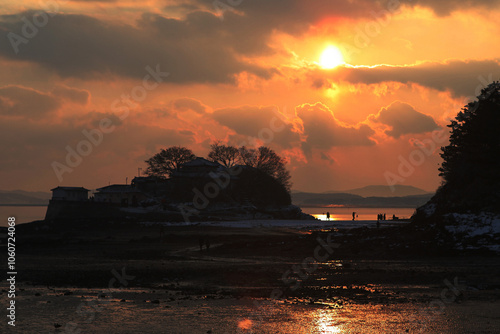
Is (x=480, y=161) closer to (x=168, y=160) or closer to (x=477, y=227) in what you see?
(x=477, y=227)

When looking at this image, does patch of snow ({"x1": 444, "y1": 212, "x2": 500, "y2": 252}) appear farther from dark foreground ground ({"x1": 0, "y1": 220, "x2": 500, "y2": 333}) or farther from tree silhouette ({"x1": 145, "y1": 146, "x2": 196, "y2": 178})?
tree silhouette ({"x1": 145, "y1": 146, "x2": 196, "y2": 178})

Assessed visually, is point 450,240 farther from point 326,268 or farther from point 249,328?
point 249,328

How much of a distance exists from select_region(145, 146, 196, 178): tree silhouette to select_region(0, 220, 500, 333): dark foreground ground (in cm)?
9735

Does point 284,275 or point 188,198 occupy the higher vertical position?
point 188,198

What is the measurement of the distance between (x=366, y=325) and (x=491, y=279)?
42.5ft

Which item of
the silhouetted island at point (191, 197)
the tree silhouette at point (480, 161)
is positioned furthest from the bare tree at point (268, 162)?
the tree silhouette at point (480, 161)

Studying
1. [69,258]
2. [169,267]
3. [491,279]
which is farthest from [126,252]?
[491,279]

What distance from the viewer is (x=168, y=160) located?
14688 cm

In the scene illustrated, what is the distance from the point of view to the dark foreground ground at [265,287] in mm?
18828

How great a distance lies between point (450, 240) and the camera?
44.3 m

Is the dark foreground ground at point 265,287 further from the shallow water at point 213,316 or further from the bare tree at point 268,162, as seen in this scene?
the bare tree at point 268,162

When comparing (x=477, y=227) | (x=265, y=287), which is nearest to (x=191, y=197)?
(x=477, y=227)

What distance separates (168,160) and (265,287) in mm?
122723

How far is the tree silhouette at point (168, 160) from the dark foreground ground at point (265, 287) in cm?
9735
